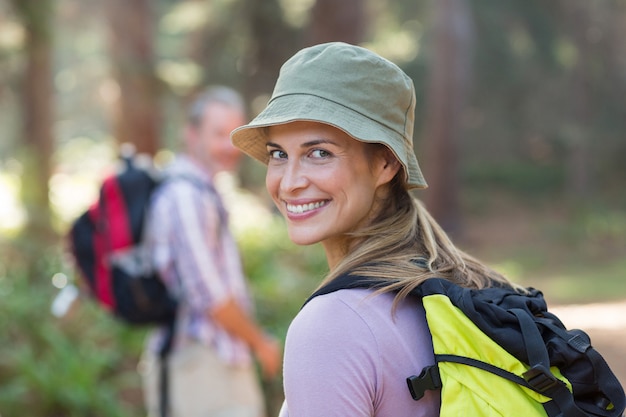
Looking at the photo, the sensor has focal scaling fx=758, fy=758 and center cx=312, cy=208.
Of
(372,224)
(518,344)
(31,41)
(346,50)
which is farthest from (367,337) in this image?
(31,41)

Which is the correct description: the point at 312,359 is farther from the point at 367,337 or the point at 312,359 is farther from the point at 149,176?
the point at 149,176

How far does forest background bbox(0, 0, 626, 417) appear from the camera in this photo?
7.46 m

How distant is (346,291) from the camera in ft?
5.72

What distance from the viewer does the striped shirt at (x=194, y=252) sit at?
13.6 ft

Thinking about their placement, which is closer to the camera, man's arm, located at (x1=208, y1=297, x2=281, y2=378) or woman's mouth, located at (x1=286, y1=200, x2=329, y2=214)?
woman's mouth, located at (x1=286, y1=200, x2=329, y2=214)

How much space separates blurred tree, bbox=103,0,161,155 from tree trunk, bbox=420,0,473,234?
9634 millimetres

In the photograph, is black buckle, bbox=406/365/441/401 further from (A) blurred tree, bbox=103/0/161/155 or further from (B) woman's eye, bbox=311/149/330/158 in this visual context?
(A) blurred tree, bbox=103/0/161/155

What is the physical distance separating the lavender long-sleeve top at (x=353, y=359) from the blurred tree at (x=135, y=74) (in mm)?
9971

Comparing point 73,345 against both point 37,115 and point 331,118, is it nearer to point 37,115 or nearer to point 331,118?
point 37,115

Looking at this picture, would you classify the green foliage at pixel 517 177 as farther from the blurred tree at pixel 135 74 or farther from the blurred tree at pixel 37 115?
the blurred tree at pixel 37 115

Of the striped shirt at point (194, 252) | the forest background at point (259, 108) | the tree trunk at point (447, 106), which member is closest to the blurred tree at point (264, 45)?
the forest background at point (259, 108)

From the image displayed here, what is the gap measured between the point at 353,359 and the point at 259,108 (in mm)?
21132

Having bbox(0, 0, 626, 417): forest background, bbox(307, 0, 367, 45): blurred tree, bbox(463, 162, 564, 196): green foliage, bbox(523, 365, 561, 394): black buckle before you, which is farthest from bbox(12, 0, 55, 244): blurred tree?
bbox(463, 162, 564, 196): green foliage

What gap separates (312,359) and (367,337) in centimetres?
13
